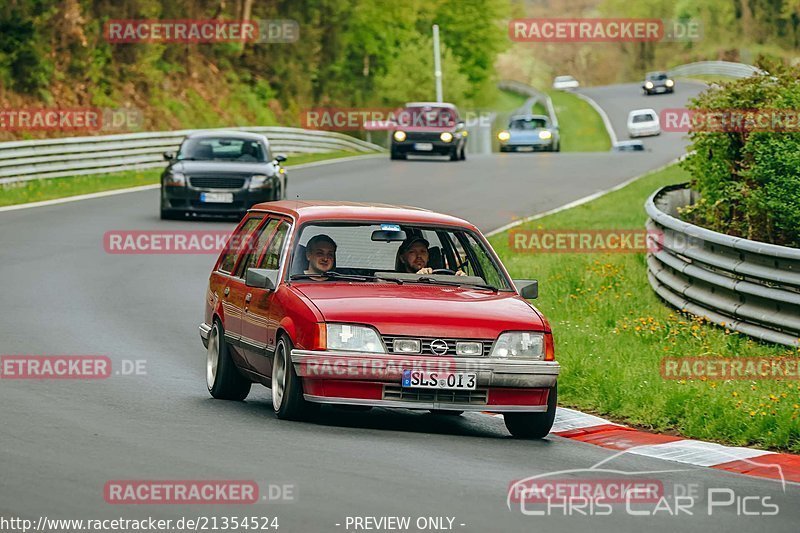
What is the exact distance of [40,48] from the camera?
4284cm

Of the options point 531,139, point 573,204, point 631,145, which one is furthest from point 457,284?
point 631,145

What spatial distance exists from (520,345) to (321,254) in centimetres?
166

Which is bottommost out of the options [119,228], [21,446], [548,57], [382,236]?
[548,57]

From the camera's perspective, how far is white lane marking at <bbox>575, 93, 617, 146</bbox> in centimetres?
7457

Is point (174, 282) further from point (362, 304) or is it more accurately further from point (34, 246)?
point (362, 304)

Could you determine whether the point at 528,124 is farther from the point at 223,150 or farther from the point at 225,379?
the point at 225,379

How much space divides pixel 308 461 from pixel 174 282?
11956 mm

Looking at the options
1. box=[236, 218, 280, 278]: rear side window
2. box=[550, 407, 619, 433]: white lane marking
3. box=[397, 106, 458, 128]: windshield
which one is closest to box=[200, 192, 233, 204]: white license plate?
box=[236, 218, 280, 278]: rear side window

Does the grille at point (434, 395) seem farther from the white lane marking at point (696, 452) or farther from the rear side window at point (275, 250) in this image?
the rear side window at point (275, 250)

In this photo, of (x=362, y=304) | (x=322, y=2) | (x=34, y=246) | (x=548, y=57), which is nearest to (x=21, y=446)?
(x=362, y=304)

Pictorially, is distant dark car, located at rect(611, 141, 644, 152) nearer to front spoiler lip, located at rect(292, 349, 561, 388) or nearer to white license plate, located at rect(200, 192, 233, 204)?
white license plate, located at rect(200, 192, 233, 204)

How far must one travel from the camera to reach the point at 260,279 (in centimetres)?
1050

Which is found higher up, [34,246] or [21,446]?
[21,446]

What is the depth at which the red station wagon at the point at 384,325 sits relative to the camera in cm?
972
